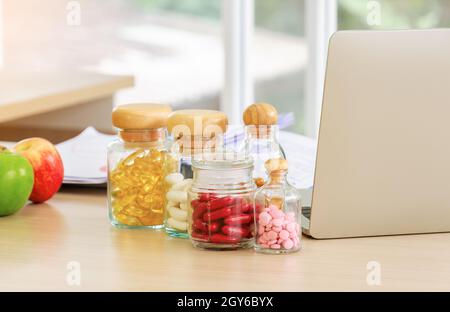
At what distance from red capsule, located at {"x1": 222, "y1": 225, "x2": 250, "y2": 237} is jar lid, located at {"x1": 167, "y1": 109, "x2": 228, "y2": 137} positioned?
0.13 m

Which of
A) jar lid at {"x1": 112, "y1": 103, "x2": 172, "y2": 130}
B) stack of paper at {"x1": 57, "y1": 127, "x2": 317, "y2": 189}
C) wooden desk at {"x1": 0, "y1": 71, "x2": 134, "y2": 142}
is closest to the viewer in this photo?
jar lid at {"x1": 112, "y1": 103, "x2": 172, "y2": 130}

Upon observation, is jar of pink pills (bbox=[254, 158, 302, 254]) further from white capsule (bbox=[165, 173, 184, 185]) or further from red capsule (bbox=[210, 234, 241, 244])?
white capsule (bbox=[165, 173, 184, 185])

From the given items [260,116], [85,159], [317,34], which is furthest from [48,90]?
[260,116]

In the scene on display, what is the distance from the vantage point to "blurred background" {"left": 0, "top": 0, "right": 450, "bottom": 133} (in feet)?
10.9

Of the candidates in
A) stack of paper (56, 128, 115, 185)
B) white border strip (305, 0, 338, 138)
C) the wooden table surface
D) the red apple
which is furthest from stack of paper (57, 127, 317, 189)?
white border strip (305, 0, 338, 138)

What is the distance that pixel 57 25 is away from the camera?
12.4ft

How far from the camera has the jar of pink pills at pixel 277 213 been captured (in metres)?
1.09

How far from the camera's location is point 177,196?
3.77 ft

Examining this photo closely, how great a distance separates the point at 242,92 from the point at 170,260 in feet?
7.92

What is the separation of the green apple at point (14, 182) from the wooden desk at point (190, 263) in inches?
2.0
